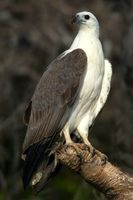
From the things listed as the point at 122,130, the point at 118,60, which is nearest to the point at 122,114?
the point at 122,130

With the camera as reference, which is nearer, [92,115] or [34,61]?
[92,115]

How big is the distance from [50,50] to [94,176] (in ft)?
25.5

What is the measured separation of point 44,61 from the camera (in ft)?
54.4

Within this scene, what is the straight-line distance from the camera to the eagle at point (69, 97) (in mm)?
9523

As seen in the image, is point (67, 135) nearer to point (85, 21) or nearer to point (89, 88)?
point (89, 88)

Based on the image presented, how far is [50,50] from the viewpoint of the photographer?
16.3 m

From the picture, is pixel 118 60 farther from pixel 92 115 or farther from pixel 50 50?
pixel 92 115

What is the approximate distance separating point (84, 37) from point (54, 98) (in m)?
0.65

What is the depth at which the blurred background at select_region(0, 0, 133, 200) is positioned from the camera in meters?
15.0

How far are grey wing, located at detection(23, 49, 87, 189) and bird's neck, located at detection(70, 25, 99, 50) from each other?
0.43 feet

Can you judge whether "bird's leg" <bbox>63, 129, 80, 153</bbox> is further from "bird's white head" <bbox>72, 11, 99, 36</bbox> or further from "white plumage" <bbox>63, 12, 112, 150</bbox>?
"bird's white head" <bbox>72, 11, 99, 36</bbox>

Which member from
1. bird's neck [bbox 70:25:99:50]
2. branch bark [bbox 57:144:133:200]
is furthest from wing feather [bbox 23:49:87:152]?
branch bark [bbox 57:144:133:200]

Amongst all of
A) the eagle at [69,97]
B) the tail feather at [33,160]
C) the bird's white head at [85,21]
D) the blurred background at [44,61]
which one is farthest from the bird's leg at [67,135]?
the blurred background at [44,61]

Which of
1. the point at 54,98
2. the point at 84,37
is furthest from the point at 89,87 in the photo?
the point at 84,37
